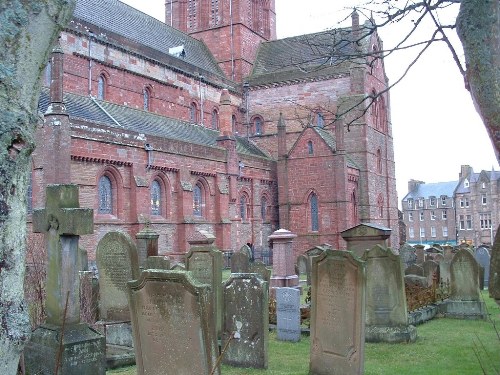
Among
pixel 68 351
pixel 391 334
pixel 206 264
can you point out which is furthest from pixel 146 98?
pixel 68 351

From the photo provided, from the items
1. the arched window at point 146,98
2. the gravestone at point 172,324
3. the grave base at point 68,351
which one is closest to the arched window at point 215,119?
the arched window at point 146,98

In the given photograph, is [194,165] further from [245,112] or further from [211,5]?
[211,5]

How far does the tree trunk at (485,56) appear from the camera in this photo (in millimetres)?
3367

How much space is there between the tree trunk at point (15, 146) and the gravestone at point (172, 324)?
3.33 m

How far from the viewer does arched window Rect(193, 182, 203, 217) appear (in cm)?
2653

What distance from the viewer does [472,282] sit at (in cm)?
1172

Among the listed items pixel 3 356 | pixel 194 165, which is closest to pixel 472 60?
pixel 3 356

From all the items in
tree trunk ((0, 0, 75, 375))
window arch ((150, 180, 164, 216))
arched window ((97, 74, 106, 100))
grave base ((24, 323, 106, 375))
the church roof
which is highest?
the church roof

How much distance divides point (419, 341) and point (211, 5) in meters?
33.9

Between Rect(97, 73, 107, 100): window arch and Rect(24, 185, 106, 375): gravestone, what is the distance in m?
20.1

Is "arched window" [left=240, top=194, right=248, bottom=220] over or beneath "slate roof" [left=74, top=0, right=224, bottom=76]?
beneath

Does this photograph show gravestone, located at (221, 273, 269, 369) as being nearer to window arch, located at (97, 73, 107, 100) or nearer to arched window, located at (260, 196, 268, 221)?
window arch, located at (97, 73, 107, 100)

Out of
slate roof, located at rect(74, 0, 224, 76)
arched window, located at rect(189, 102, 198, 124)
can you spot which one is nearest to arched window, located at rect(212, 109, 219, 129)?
arched window, located at rect(189, 102, 198, 124)

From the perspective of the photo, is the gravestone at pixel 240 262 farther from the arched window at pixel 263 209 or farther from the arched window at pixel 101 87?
the arched window at pixel 263 209
